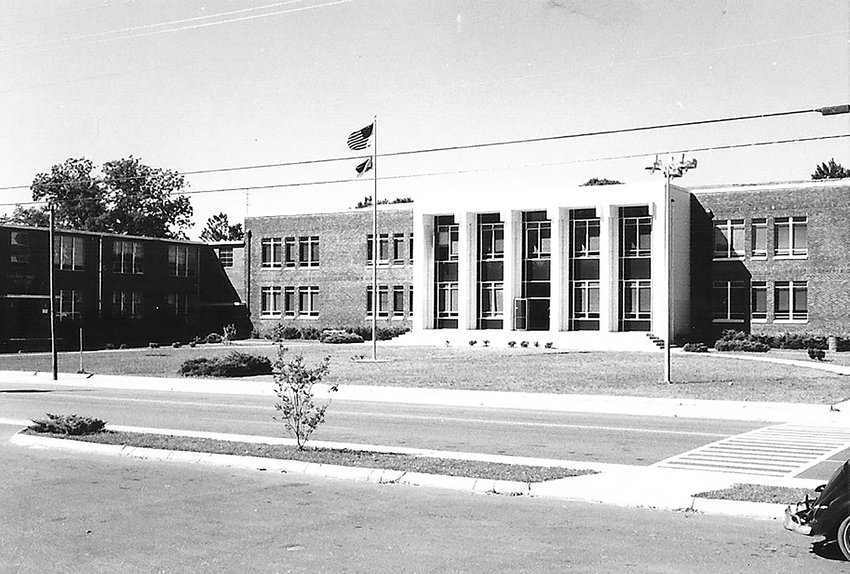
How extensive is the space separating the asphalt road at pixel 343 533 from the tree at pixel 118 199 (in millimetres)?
79523

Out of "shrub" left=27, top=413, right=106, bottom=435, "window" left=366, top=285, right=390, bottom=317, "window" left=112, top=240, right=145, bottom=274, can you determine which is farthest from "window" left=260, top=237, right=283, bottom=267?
"shrub" left=27, top=413, right=106, bottom=435

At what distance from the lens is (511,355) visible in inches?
1697

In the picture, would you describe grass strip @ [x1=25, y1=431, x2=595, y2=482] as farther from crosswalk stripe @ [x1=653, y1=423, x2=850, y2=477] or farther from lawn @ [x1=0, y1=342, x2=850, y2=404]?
lawn @ [x1=0, y1=342, x2=850, y2=404]

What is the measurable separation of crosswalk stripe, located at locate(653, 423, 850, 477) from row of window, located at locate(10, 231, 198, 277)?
47.6m

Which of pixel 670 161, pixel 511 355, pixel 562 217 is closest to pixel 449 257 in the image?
pixel 562 217

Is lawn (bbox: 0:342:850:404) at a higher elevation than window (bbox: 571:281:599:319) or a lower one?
lower

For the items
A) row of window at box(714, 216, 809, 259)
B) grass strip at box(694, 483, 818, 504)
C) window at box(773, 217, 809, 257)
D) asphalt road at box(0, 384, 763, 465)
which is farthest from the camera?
row of window at box(714, 216, 809, 259)

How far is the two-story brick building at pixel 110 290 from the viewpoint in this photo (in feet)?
182

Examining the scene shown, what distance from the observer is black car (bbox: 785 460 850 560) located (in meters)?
7.89

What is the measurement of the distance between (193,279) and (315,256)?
9854 millimetres

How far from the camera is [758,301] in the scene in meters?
52.8

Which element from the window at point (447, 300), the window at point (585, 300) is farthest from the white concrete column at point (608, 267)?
the window at point (447, 300)

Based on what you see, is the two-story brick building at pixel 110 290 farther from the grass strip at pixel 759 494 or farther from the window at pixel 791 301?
the grass strip at pixel 759 494

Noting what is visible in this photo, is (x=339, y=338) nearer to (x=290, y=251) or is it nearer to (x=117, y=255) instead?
(x=290, y=251)
